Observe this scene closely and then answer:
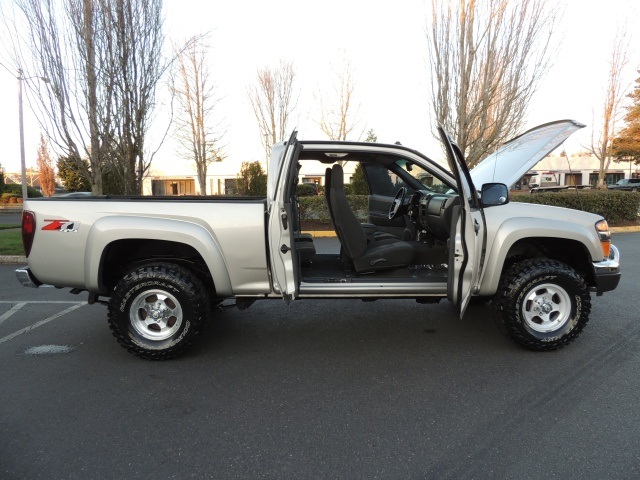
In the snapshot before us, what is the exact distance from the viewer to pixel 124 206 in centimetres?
376

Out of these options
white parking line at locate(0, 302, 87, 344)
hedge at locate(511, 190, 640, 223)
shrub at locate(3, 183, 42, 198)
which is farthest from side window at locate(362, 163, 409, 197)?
shrub at locate(3, 183, 42, 198)

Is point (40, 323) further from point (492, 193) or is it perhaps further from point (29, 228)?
point (492, 193)

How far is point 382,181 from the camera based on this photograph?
623cm

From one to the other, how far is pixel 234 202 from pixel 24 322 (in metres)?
3.08

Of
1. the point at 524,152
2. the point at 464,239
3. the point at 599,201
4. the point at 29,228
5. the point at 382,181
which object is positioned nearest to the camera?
the point at 464,239

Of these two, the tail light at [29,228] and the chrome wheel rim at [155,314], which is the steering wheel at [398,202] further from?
the tail light at [29,228]

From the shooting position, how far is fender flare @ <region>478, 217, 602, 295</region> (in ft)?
12.5

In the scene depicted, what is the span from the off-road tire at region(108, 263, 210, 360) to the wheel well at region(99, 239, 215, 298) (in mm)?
180

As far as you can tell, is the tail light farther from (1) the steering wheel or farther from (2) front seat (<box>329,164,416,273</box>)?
(1) the steering wheel

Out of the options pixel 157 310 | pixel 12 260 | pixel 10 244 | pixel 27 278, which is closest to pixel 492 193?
pixel 157 310

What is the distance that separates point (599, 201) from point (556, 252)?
36.6 feet

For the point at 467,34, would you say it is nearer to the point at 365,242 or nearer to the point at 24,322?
the point at 365,242

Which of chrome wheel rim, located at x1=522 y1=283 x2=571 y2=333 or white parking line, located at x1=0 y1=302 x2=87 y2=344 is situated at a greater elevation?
chrome wheel rim, located at x1=522 y1=283 x2=571 y2=333

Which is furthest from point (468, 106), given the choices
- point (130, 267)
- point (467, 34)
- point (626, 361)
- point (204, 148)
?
point (204, 148)
